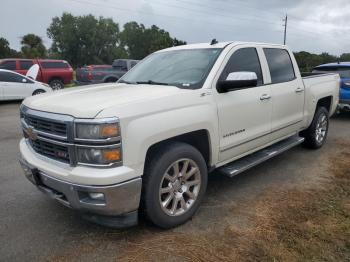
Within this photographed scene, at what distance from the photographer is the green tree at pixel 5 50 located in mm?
47875

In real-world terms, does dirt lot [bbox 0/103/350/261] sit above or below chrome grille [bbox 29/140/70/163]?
below

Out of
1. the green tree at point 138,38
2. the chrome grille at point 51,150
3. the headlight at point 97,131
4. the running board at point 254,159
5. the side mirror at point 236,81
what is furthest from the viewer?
the green tree at point 138,38

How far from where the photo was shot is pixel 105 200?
120 inches

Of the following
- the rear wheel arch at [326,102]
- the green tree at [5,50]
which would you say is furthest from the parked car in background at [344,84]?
the green tree at [5,50]

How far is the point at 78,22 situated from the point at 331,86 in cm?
6162

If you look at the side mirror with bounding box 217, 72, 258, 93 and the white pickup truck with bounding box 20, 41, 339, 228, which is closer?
the white pickup truck with bounding box 20, 41, 339, 228

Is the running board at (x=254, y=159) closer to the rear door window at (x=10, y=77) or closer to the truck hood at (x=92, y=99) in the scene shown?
the truck hood at (x=92, y=99)

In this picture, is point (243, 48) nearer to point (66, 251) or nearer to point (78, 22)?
point (66, 251)

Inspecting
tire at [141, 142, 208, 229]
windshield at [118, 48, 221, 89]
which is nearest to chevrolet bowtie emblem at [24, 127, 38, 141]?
tire at [141, 142, 208, 229]

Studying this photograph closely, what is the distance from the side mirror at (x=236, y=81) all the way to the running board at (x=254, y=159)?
3.10 feet

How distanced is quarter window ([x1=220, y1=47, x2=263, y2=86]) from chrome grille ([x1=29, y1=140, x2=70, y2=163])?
1.91m

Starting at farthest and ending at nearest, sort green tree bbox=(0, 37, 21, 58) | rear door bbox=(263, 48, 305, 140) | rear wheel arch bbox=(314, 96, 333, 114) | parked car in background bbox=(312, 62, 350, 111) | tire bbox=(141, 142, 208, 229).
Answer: green tree bbox=(0, 37, 21, 58), parked car in background bbox=(312, 62, 350, 111), rear wheel arch bbox=(314, 96, 333, 114), rear door bbox=(263, 48, 305, 140), tire bbox=(141, 142, 208, 229)

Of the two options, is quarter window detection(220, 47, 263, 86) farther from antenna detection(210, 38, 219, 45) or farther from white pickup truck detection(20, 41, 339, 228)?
antenna detection(210, 38, 219, 45)

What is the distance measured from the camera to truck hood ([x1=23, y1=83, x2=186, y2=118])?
10.0ft
